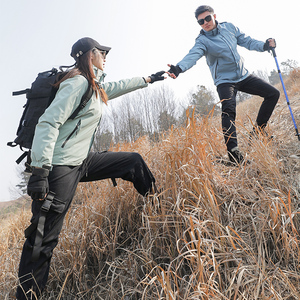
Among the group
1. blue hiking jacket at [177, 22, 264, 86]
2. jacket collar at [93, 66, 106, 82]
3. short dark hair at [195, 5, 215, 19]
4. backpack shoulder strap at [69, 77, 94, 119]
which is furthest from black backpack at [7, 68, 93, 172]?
short dark hair at [195, 5, 215, 19]

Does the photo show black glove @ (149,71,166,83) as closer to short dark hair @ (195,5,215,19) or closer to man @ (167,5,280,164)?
man @ (167,5,280,164)

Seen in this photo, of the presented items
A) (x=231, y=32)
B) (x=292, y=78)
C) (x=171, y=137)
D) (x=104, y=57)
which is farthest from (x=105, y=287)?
(x=292, y=78)

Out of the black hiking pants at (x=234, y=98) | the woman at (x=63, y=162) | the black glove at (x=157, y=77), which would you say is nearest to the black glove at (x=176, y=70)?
the black glove at (x=157, y=77)

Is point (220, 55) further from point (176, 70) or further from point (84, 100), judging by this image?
point (84, 100)

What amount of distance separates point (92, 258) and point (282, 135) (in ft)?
9.13

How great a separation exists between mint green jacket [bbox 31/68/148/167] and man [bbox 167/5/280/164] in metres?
1.28

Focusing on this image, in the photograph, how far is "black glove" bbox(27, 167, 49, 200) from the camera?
1523 millimetres

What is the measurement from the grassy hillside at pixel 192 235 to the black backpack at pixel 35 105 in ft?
3.17

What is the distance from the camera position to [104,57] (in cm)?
217

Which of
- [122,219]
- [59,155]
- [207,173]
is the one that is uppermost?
[59,155]

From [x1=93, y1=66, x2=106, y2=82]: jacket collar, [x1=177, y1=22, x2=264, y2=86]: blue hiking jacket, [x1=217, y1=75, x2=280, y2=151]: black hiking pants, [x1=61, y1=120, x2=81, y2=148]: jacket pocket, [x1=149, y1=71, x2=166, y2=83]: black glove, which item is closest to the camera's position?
[x1=61, y1=120, x2=81, y2=148]: jacket pocket

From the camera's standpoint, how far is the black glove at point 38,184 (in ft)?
5.00

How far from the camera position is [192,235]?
4.95 ft

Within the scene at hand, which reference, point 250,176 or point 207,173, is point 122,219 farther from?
point 250,176
